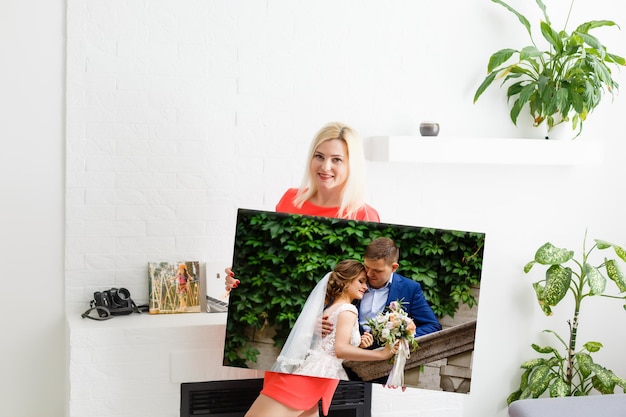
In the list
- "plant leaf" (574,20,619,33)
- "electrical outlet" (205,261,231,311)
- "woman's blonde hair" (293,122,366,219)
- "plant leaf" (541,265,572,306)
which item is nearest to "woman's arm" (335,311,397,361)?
"woman's blonde hair" (293,122,366,219)

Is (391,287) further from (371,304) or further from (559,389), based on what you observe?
(559,389)

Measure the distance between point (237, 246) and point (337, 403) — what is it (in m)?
0.94

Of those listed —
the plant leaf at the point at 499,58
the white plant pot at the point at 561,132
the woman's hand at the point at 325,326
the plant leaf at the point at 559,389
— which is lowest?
the plant leaf at the point at 559,389

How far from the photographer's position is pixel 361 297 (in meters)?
2.80

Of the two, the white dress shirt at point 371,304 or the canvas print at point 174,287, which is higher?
the white dress shirt at point 371,304

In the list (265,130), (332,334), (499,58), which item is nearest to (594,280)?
(499,58)

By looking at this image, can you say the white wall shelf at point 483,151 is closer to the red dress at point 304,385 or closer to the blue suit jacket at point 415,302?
the red dress at point 304,385

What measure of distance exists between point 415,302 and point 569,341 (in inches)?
63.7

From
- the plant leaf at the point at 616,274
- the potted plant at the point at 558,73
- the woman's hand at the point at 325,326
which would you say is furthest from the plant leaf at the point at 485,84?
the woman's hand at the point at 325,326

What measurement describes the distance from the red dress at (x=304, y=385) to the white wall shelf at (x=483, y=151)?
0.61m

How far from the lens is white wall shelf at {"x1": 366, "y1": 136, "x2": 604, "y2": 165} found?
11.6ft

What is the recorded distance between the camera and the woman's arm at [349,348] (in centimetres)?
279

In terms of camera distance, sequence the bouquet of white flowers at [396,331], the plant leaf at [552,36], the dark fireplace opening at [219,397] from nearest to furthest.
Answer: the bouquet of white flowers at [396,331], the dark fireplace opening at [219,397], the plant leaf at [552,36]

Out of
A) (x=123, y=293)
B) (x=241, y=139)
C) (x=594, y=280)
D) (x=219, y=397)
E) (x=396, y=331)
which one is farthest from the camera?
(x=594, y=280)
